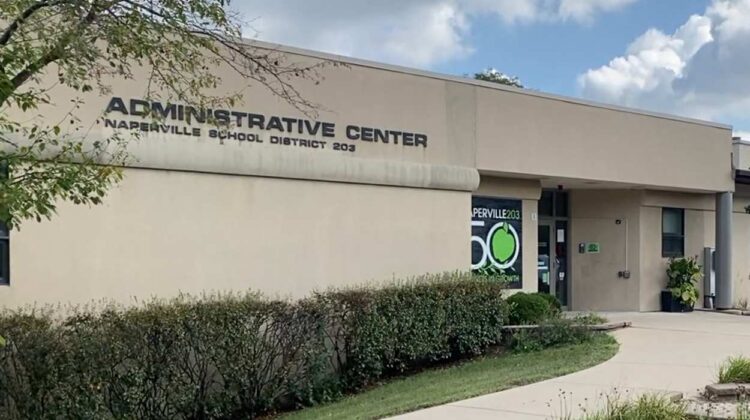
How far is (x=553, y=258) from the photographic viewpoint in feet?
70.9

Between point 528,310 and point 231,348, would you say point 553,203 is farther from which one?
point 231,348

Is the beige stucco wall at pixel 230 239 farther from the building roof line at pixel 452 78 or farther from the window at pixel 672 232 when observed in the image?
the window at pixel 672 232

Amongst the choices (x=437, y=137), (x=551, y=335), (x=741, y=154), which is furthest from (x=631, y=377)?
(x=741, y=154)

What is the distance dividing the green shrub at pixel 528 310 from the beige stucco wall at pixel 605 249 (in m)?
6.75

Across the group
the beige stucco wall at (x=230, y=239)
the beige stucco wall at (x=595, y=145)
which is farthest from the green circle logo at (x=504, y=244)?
the beige stucco wall at (x=230, y=239)

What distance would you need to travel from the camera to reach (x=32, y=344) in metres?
9.95

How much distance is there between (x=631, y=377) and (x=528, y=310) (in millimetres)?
4349

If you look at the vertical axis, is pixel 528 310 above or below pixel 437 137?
below

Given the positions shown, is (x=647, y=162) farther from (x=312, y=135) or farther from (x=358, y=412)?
(x=358, y=412)

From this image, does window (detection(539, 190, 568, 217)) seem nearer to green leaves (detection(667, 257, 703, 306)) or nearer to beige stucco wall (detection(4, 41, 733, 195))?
beige stucco wall (detection(4, 41, 733, 195))

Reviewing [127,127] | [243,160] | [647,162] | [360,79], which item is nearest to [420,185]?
[360,79]

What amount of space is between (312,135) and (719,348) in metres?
7.63

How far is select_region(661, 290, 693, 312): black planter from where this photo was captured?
21797 millimetres

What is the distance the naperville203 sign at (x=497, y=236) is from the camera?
17.9 meters
